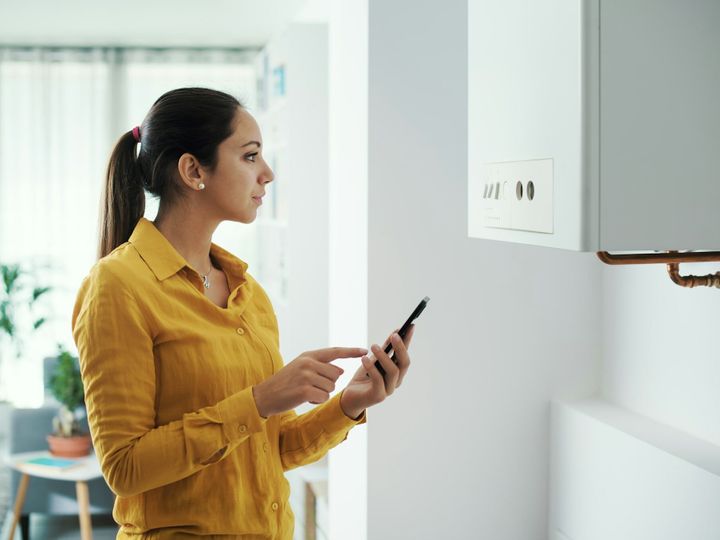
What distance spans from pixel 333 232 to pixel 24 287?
3.54 meters

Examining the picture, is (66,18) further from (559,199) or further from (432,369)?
(559,199)

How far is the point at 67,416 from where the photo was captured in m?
3.53

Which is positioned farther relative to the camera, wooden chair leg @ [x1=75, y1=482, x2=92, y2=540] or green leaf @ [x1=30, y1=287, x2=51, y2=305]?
green leaf @ [x1=30, y1=287, x2=51, y2=305]

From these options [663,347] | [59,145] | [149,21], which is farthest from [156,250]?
[59,145]

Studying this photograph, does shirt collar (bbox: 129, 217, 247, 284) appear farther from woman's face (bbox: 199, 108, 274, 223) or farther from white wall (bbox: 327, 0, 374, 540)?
white wall (bbox: 327, 0, 374, 540)

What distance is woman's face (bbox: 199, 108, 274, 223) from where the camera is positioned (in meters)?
1.33

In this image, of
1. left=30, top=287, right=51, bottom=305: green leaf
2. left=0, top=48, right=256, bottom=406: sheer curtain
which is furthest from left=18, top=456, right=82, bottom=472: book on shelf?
left=0, top=48, right=256, bottom=406: sheer curtain

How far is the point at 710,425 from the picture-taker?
1634 mm

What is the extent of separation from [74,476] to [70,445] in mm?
230

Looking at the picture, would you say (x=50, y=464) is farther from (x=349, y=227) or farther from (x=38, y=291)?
(x=349, y=227)

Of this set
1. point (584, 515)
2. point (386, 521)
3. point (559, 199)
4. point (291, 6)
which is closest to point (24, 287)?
point (291, 6)

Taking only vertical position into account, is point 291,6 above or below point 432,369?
above

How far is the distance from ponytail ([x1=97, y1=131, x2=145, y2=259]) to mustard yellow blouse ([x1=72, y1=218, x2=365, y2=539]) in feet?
0.22

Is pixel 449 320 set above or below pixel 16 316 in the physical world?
above
